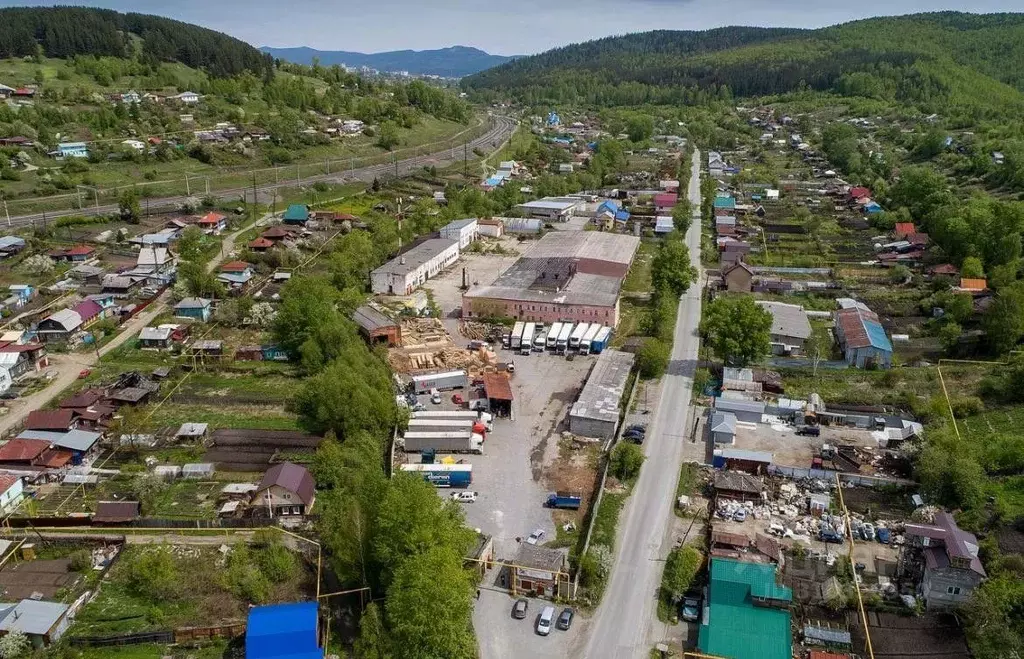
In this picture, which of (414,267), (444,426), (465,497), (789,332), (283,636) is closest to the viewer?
(283,636)

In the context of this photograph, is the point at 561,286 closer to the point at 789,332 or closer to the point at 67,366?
the point at 789,332

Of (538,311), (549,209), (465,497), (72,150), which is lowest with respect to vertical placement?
(465,497)

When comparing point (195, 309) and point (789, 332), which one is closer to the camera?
point (789, 332)

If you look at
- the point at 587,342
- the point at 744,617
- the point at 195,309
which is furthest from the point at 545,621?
the point at 195,309

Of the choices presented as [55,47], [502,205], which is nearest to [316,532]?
[502,205]

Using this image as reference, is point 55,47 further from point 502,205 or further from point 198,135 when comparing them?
point 502,205

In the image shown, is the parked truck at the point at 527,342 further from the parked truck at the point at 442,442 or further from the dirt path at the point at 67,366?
the dirt path at the point at 67,366
